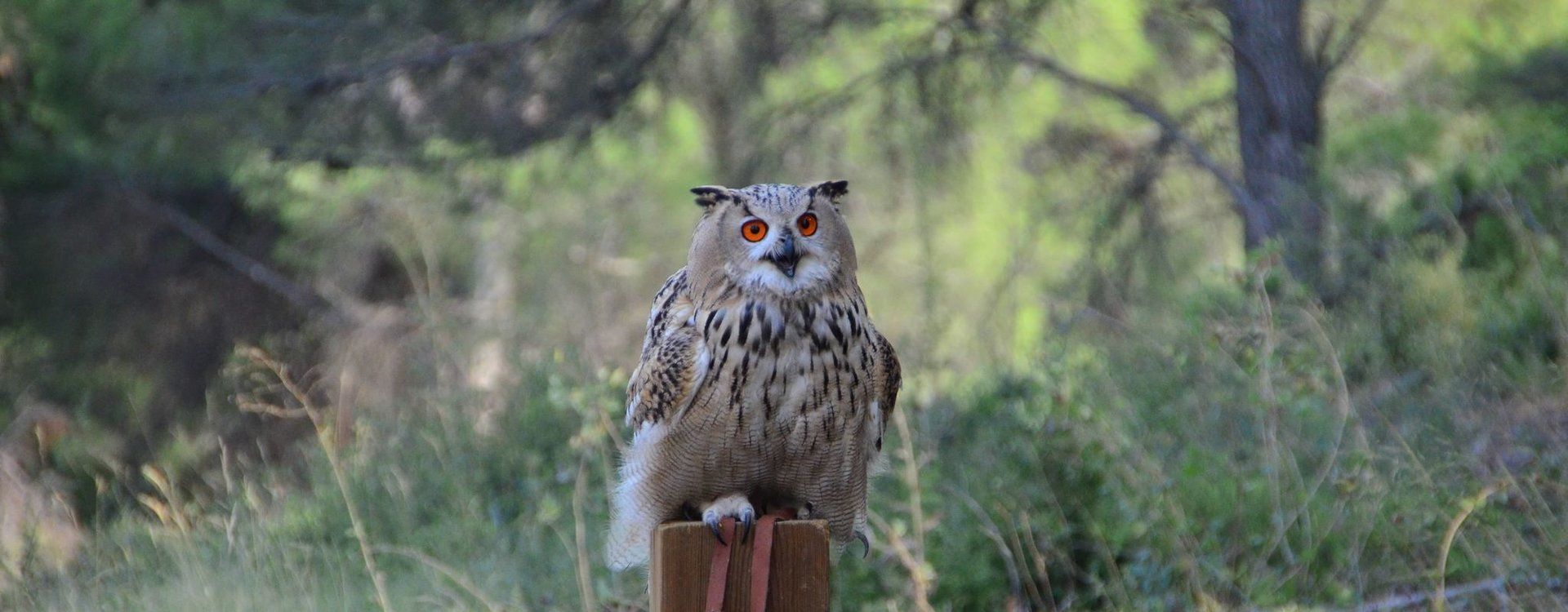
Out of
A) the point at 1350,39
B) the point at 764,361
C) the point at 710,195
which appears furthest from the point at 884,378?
the point at 1350,39

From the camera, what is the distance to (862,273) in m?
12.8

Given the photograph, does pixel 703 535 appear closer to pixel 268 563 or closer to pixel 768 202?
pixel 768 202

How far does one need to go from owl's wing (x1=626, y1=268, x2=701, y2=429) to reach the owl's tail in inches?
2.1

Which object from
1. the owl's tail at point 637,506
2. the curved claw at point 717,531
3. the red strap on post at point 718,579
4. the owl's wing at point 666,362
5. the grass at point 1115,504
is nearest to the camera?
the red strap on post at point 718,579

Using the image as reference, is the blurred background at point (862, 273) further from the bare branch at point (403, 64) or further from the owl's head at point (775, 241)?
the owl's head at point (775, 241)

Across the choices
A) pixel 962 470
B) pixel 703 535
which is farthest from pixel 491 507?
pixel 703 535

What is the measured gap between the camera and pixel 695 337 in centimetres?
311

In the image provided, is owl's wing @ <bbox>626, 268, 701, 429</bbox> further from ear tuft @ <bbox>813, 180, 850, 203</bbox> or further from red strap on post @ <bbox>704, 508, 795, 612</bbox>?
red strap on post @ <bbox>704, 508, 795, 612</bbox>

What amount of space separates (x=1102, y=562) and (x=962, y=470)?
61 cm

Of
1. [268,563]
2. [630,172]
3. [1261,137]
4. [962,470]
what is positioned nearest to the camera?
[268,563]

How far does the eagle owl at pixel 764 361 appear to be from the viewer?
3.03 metres

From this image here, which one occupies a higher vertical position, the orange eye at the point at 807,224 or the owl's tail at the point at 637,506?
the orange eye at the point at 807,224

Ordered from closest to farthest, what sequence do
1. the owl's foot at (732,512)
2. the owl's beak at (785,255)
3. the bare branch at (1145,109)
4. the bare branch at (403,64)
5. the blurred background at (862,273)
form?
the owl's foot at (732,512) → the owl's beak at (785,255) → the blurred background at (862,273) → the bare branch at (1145,109) → the bare branch at (403,64)

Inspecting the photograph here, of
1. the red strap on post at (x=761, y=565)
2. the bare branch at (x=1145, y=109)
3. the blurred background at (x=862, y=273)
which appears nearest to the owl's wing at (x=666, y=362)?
the blurred background at (x=862, y=273)
